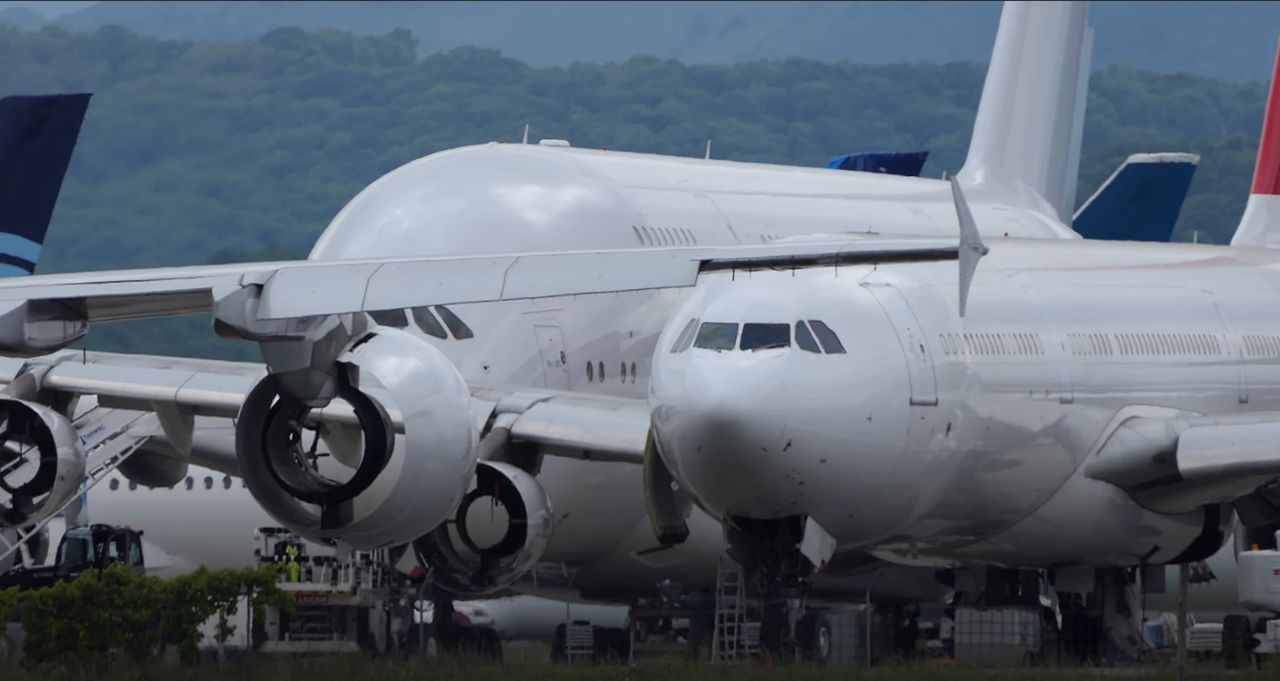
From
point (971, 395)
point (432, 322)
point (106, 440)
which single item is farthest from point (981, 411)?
point (106, 440)

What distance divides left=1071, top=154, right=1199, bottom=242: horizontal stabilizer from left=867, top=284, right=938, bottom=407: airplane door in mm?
18843

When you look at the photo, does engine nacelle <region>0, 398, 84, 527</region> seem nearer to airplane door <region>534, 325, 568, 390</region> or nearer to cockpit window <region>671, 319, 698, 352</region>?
cockpit window <region>671, 319, 698, 352</region>

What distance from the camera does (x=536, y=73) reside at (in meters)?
152

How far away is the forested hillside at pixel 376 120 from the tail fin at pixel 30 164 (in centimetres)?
5546

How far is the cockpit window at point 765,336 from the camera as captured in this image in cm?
2005

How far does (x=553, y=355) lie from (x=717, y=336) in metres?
4.11

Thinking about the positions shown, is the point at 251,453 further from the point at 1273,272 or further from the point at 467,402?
the point at 1273,272

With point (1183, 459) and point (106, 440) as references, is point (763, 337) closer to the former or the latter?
point (1183, 459)

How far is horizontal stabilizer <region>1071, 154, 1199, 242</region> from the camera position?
129ft

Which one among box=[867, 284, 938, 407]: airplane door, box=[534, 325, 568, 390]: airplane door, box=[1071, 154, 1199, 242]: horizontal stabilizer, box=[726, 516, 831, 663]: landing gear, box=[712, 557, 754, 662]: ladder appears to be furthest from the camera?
box=[1071, 154, 1199, 242]: horizontal stabilizer

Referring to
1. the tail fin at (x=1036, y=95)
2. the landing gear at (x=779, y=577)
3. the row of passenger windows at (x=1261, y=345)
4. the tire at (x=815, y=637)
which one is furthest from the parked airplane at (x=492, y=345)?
the tail fin at (x=1036, y=95)

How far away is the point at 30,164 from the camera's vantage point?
2130cm

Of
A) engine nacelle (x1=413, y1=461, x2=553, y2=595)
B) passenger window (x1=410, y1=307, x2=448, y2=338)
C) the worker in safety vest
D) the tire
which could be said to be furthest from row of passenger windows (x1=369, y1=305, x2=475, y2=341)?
the worker in safety vest

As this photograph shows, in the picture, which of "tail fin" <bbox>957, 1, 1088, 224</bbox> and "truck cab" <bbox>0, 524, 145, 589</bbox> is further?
"tail fin" <bbox>957, 1, 1088, 224</bbox>
